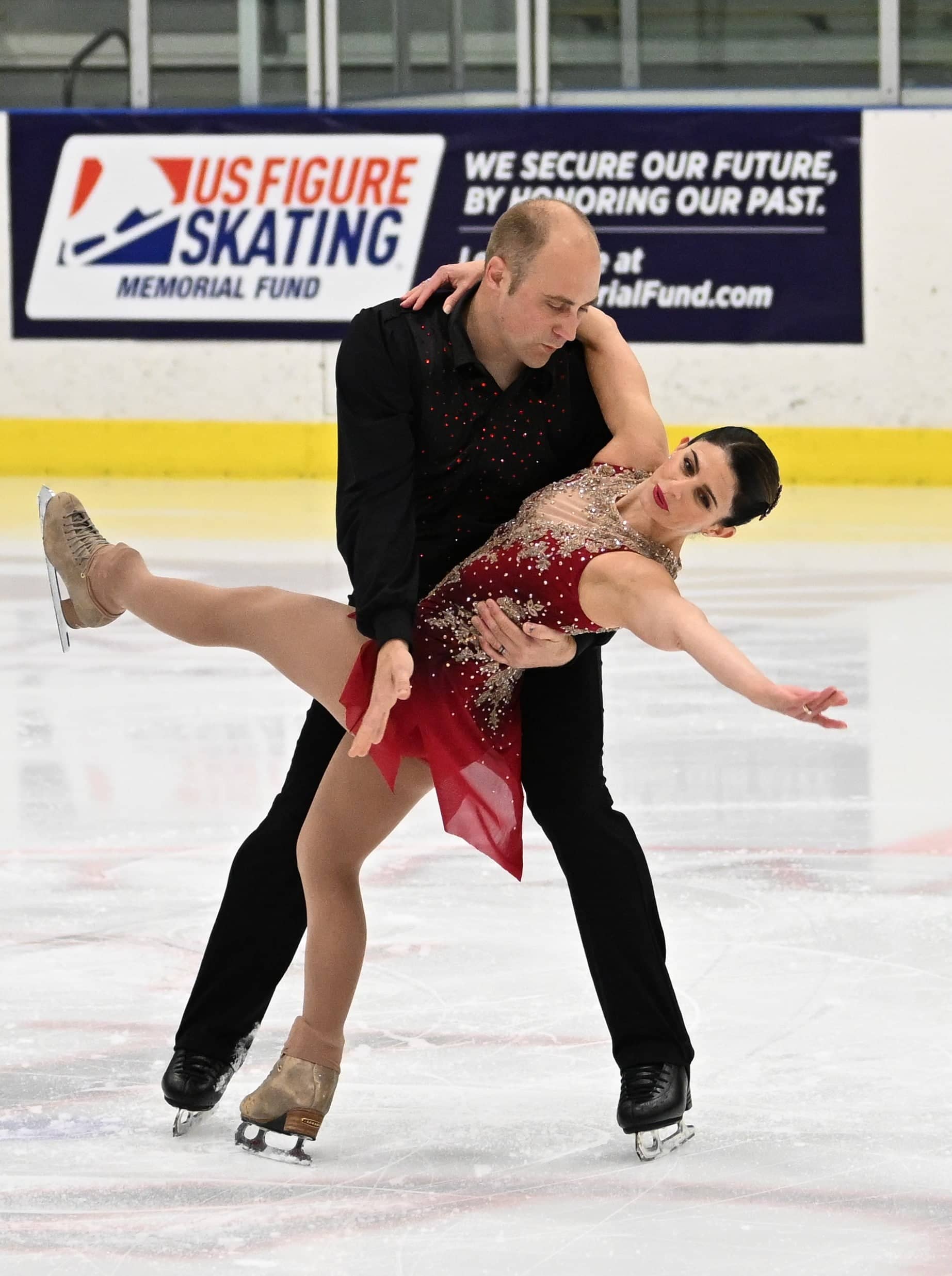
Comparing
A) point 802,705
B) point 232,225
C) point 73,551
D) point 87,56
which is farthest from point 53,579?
point 87,56

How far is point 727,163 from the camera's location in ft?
32.3

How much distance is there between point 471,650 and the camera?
2.58 meters

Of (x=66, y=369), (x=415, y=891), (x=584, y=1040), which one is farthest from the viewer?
(x=66, y=369)

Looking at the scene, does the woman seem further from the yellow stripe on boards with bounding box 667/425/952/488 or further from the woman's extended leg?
the yellow stripe on boards with bounding box 667/425/952/488

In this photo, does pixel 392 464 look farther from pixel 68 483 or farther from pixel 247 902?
pixel 68 483

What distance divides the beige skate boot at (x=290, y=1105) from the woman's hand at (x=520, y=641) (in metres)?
0.58

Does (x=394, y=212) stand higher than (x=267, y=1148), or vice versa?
(x=394, y=212)

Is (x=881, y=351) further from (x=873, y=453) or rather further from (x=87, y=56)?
(x=87, y=56)

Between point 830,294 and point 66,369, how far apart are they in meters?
3.90

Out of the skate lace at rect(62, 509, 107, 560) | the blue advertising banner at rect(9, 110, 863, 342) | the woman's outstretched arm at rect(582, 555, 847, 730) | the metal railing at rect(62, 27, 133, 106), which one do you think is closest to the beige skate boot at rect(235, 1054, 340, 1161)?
the woman's outstretched arm at rect(582, 555, 847, 730)

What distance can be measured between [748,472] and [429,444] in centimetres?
42

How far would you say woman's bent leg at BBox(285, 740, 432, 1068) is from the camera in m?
2.53

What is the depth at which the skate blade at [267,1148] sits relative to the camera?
2514 millimetres

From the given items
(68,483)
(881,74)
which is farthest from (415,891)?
(881,74)
